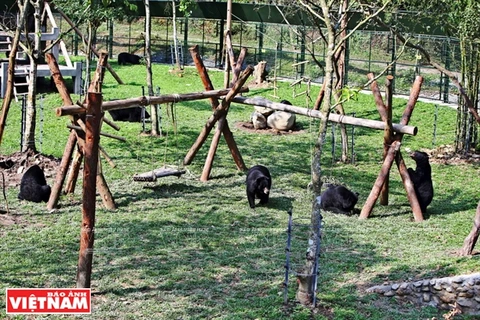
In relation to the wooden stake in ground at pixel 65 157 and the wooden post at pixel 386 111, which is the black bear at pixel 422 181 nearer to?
the wooden post at pixel 386 111

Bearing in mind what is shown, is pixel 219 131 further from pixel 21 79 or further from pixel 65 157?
pixel 21 79

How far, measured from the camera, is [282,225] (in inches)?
500

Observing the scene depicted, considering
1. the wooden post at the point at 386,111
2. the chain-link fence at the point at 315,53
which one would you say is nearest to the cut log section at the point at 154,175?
the wooden post at the point at 386,111

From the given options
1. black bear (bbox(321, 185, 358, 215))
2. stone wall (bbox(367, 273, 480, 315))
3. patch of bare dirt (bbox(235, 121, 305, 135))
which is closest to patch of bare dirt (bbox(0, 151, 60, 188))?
black bear (bbox(321, 185, 358, 215))

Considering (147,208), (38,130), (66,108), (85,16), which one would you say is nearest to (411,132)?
(147,208)

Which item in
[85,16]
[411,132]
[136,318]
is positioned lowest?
[136,318]

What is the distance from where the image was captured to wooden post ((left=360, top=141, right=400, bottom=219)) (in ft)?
43.1

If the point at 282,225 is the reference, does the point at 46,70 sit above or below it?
above

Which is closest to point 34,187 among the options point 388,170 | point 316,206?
point 388,170

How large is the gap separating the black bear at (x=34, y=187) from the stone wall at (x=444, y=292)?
21.7 feet

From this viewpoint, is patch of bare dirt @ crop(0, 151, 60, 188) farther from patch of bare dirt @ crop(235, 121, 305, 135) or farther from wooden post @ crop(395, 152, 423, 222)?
wooden post @ crop(395, 152, 423, 222)

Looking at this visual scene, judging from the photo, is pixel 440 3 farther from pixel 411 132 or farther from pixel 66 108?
pixel 66 108

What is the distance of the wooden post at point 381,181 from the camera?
13.1 meters

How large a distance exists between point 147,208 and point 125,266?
292cm
